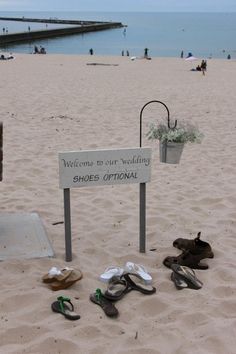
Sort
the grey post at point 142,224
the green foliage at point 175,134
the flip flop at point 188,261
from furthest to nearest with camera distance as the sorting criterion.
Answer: the green foliage at point 175,134
the grey post at point 142,224
the flip flop at point 188,261

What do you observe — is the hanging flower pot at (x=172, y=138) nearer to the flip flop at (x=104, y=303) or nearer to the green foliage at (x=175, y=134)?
the green foliage at (x=175, y=134)

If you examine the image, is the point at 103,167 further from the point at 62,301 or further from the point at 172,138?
the point at 62,301

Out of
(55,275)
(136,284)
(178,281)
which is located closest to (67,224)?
(55,275)

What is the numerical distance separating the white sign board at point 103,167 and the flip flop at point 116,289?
28.6 inches

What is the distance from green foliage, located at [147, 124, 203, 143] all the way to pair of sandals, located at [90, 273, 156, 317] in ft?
4.35

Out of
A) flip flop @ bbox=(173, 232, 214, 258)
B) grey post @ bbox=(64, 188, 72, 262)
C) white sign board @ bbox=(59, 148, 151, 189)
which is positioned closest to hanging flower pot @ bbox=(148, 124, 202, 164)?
white sign board @ bbox=(59, 148, 151, 189)

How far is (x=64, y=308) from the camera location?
311 cm

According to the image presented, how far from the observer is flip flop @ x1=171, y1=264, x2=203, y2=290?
3451 millimetres

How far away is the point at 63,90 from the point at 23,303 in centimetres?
1210

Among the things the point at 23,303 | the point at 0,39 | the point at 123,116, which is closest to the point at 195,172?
the point at 23,303

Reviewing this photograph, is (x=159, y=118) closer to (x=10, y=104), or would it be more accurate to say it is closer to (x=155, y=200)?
(x=10, y=104)

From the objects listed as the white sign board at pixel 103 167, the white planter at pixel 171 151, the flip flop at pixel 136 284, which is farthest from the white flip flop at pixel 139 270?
the white planter at pixel 171 151

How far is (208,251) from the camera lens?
3.87 meters

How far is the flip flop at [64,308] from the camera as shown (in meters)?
3.04
